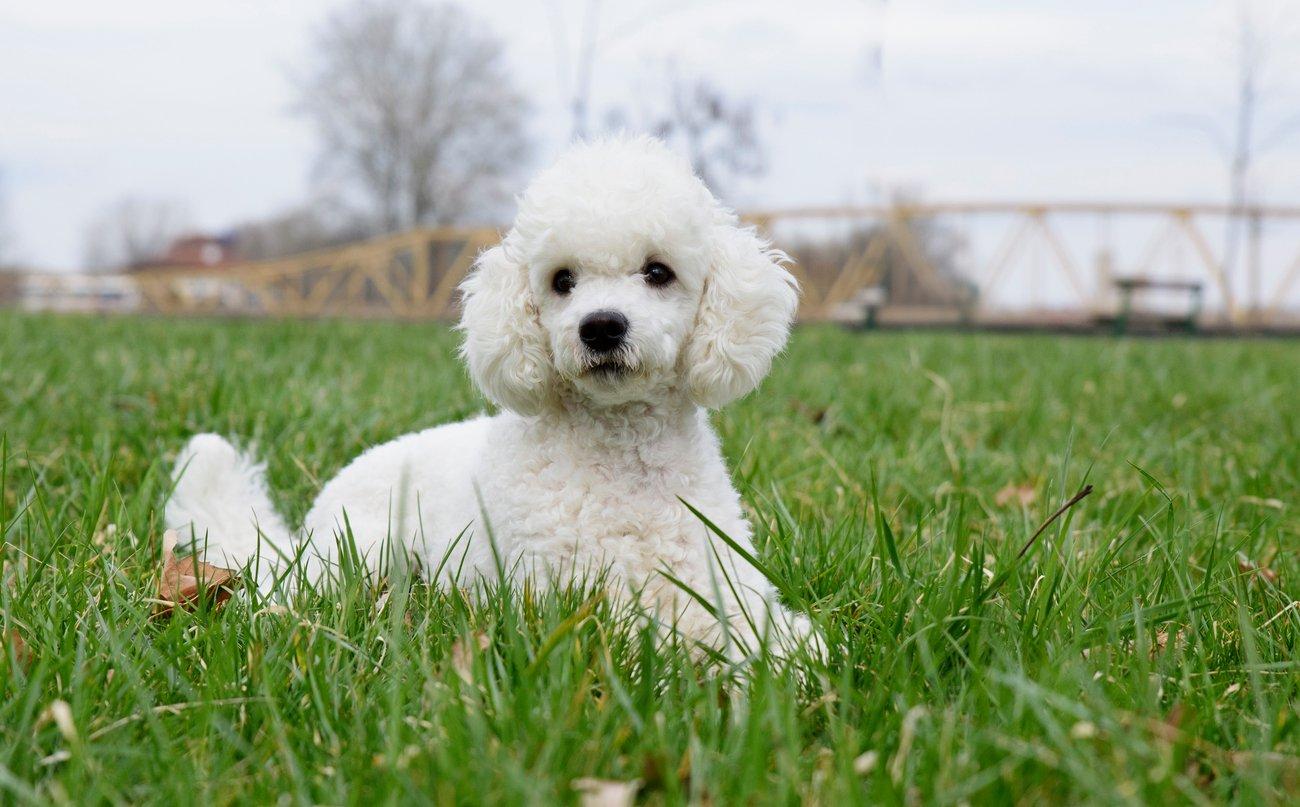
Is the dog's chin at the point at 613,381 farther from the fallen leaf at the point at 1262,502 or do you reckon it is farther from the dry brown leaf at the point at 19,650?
the fallen leaf at the point at 1262,502

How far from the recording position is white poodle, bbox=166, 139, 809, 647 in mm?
2168

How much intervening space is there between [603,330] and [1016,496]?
174cm

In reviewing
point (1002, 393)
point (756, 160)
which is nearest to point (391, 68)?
point (756, 160)

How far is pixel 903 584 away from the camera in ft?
6.21

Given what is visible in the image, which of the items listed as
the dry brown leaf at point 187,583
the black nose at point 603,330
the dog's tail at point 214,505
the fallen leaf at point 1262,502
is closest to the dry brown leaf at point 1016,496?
the fallen leaf at point 1262,502

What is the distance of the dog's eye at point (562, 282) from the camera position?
2367 mm

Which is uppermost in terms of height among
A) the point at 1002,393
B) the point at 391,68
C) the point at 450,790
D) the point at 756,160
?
the point at 391,68

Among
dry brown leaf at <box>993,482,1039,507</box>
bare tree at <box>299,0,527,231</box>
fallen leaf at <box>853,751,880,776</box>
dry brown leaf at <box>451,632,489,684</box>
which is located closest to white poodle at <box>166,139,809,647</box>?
dry brown leaf at <box>451,632,489,684</box>

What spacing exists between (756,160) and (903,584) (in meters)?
17.1

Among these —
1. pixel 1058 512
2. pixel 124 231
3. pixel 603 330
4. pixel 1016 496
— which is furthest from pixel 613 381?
pixel 124 231

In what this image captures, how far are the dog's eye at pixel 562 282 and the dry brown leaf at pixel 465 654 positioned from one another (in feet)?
2.88

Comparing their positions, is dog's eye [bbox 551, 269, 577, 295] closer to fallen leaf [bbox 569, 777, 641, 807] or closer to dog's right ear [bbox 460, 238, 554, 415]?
dog's right ear [bbox 460, 238, 554, 415]

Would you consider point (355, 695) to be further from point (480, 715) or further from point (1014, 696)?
point (1014, 696)

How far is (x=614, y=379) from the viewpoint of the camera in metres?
2.21
